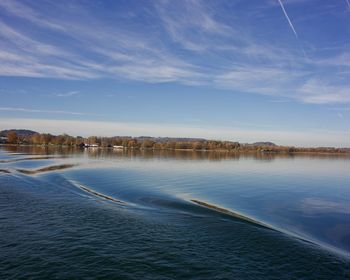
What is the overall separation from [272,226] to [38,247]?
43.9ft

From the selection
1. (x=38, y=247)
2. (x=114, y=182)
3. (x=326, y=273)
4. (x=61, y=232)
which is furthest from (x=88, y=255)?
(x=114, y=182)

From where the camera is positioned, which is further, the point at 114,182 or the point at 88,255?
the point at 114,182

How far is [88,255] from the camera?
1355 cm

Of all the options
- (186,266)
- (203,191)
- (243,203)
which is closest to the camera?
(186,266)

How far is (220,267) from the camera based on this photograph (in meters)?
12.9

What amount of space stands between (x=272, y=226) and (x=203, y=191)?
42.5ft

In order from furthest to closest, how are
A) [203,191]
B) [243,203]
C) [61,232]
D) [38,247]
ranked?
1. [203,191]
2. [243,203]
3. [61,232]
4. [38,247]

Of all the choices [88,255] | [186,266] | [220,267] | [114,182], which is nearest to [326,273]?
[220,267]

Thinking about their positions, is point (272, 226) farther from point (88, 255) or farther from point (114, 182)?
point (114, 182)

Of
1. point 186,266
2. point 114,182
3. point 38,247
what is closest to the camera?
point 186,266

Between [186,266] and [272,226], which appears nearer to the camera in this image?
[186,266]

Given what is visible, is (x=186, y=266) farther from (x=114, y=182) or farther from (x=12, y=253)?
(x=114, y=182)

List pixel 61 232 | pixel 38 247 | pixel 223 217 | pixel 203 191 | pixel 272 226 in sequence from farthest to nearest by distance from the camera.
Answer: pixel 203 191 < pixel 223 217 < pixel 272 226 < pixel 61 232 < pixel 38 247

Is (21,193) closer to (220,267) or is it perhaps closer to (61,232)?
(61,232)
